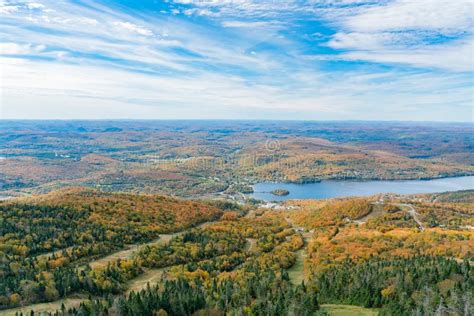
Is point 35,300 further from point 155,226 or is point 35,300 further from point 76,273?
point 155,226

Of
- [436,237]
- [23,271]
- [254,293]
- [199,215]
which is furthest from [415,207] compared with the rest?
[23,271]

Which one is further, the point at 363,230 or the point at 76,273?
the point at 363,230

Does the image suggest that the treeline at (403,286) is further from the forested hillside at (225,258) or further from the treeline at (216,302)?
the treeline at (216,302)

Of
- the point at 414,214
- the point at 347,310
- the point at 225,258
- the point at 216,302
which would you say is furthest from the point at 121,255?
the point at 414,214

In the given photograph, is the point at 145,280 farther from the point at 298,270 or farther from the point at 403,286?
the point at 403,286

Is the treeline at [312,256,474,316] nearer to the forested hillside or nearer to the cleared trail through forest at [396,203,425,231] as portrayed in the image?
the forested hillside

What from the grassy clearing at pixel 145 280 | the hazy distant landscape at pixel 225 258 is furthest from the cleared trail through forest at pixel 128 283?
the hazy distant landscape at pixel 225 258
